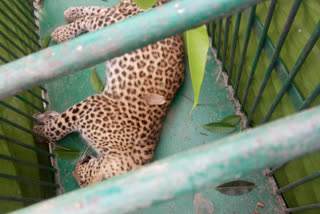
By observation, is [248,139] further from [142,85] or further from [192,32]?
[142,85]

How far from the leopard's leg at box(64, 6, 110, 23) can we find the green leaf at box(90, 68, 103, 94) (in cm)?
39

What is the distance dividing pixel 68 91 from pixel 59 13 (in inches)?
23.6

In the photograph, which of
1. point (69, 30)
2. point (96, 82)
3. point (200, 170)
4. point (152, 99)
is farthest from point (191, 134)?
point (200, 170)

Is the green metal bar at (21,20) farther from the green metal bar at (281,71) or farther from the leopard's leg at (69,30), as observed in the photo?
the green metal bar at (281,71)

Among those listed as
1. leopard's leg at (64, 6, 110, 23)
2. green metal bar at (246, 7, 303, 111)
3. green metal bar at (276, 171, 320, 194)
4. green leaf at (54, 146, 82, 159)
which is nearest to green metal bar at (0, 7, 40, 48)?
leopard's leg at (64, 6, 110, 23)

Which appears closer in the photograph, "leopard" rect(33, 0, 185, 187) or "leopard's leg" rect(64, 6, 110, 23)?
"leopard" rect(33, 0, 185, 187)

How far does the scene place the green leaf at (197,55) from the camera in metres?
0.49

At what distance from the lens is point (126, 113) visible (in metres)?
1.43

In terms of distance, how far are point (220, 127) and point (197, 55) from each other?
995 millimetres

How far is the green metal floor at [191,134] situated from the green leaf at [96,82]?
0.04m

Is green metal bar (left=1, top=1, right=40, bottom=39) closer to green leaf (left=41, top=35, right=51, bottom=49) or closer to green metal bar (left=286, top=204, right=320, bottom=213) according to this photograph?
green leaf (left=41, top=35, right=51, bottom=49)

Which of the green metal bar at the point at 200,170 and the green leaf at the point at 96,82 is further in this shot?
the green leaf at the point at 96,82

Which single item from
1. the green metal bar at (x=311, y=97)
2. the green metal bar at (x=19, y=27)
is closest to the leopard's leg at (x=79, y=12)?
the green metal bar at (x=19, y=27)

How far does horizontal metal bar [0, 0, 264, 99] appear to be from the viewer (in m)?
0.39
